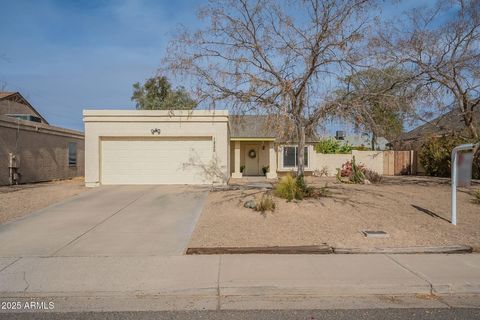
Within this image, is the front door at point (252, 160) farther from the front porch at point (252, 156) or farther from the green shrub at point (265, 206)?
the green shrub at point (265, 206)

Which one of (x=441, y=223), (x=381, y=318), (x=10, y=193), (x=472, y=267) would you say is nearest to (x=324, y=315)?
(x=381, y=318)

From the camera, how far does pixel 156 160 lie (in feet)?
59.3

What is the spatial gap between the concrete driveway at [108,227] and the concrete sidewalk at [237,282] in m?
Result: 0.72

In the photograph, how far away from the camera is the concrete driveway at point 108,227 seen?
25.5ft

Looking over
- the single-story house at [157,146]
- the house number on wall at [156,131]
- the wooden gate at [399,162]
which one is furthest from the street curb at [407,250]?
the wooden gate at [399,162]

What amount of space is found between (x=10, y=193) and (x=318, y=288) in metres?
13.6

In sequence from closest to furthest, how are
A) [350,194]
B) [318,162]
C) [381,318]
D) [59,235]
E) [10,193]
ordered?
1. [381,318]
2. [59,235]
3. [350,194]
4. [10,193]
5. [318,162]

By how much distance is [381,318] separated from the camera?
4871 millimetres

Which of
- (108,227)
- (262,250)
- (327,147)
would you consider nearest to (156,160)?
(108,227)

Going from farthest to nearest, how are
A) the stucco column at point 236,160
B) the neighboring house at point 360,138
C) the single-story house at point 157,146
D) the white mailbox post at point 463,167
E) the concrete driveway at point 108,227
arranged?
the stucco column at point 236,160 < the single-story house at point 157,146 < the neighboring house at point 360,138 < the white mailbox post at point 463,167 < the concrete driveway at point 108,227

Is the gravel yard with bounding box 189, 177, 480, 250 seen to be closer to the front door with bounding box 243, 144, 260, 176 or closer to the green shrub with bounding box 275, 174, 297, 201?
the green shrub with bounding box 275, 174, 297, 201

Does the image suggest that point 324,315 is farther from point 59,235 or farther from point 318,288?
point 59,235

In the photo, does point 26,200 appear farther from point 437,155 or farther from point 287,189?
point 437,155

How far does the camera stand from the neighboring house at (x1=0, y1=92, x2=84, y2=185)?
60.6 ft
